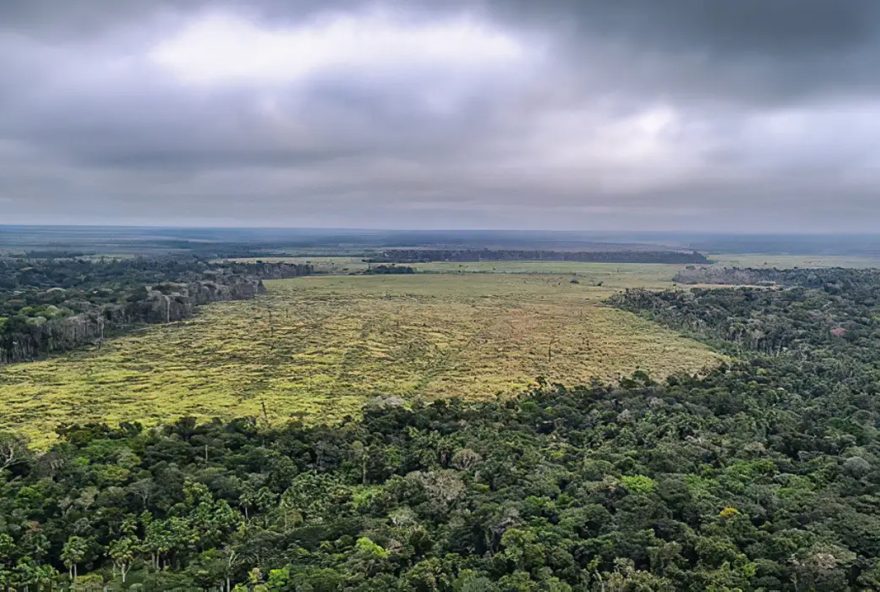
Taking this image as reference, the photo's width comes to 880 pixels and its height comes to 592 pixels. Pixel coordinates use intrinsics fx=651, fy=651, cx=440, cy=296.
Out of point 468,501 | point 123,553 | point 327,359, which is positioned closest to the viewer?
point 123,553

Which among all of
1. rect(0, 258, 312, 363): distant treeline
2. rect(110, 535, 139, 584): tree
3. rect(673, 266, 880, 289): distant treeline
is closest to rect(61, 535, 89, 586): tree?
rect(110, 535, 139, 584): tree

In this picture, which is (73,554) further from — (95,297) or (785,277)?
(785,277)

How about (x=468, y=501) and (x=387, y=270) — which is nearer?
(x=468, y=501)

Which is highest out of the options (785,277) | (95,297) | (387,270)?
(785,277)

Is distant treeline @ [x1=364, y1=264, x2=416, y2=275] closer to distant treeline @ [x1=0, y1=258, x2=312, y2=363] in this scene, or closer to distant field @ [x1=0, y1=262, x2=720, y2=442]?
distant treeline @ [x1=0, y1=258, x2=312, y2=363]

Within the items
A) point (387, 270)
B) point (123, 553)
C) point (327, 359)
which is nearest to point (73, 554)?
point (123, 553)

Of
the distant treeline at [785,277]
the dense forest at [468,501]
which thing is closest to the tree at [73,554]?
the dense forest at [468,501]

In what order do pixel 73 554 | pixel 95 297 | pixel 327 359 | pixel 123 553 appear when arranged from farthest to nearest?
pixel 95 297, pixel 327 359, pixel 123 553, pixel 73 554

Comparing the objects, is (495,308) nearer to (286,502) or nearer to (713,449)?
(713,449)
